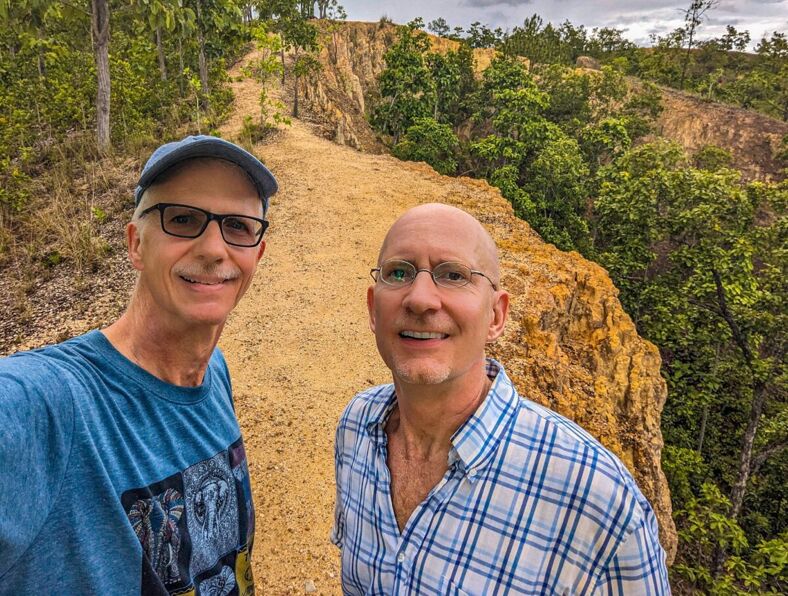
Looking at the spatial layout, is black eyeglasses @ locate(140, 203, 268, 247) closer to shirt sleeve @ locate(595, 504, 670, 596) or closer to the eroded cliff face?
shirt sleeve @ locate(595, 504, 670, 596)

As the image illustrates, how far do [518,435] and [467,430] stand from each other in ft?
0.49

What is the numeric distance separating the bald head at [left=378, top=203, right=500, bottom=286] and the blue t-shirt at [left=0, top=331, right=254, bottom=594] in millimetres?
836

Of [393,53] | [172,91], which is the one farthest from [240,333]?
[393,53]

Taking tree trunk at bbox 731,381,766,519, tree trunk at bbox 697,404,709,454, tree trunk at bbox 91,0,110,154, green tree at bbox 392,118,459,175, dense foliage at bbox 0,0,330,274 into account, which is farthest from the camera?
green tree at bbox 392,118,459,175

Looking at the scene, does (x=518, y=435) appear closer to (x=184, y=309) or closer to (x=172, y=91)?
(x=184, y=309)

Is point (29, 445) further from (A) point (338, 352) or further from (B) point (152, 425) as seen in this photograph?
(A) point (338, 352)

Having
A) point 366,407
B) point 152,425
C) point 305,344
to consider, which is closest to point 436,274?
point 366,407

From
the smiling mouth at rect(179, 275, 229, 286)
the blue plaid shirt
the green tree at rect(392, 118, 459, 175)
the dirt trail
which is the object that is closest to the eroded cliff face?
the dirt trail

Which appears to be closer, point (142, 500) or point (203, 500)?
point (142, 500)

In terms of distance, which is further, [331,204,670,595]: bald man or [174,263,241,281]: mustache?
[174,263,241,281]: mustache

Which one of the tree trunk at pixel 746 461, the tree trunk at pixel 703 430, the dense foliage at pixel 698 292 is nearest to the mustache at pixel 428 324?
the dense foliage at pixel 698 292

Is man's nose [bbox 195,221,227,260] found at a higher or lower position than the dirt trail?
higher

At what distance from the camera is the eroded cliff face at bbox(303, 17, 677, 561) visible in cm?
593

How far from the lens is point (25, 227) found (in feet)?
27.1
